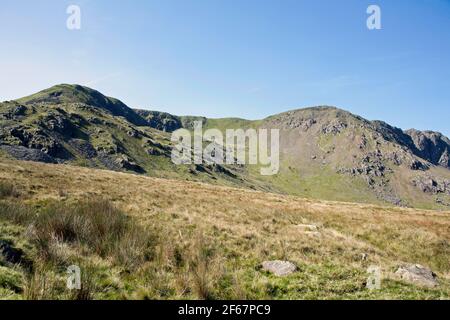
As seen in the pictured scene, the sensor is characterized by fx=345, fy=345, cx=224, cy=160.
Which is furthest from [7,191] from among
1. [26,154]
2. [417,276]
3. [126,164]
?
[126,164]

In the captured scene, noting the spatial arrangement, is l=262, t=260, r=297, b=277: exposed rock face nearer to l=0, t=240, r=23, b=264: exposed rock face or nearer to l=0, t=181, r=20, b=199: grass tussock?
l=0, t=240, r=23, b=264: exposed rock face

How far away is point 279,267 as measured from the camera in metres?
12.8

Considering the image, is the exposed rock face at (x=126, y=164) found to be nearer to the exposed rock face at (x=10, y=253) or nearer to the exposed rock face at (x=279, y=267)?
the exposed rock face at (x=279, y=267)

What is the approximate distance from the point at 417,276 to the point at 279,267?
17.4ft

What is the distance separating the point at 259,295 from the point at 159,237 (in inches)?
247

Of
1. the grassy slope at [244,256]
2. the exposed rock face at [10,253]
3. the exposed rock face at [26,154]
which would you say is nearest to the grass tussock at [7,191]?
the grassy slope at [244,256]

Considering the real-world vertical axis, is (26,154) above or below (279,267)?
above

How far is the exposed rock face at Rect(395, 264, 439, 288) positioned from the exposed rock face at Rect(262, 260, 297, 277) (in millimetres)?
4291

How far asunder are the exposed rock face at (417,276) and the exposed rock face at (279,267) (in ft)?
14.1

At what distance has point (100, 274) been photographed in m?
9.83

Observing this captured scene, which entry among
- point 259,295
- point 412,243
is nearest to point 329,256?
point 259,295

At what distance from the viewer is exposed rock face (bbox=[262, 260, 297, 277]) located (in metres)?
12.3

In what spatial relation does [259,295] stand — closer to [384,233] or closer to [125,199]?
[125,199]

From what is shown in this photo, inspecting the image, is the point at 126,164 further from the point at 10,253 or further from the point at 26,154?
the point at 10,253
